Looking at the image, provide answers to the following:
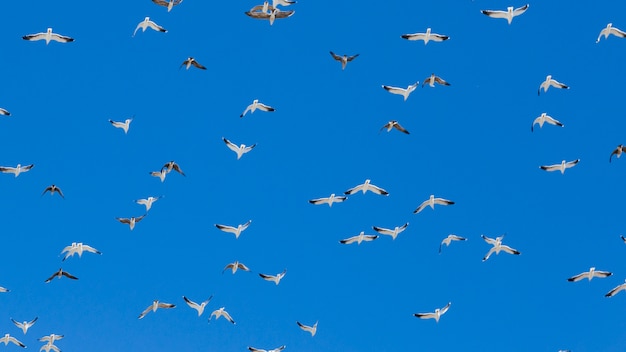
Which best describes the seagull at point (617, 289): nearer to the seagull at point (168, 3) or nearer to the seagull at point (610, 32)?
the seagull at point (610, 32)

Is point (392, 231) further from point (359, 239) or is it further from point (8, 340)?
point (8, 340)

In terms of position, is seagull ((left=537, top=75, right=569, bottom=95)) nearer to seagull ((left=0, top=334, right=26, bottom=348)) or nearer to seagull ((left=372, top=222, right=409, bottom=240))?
seagull ((left=372, top=222, right=409, bottom=240))

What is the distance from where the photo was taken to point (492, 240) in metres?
56.6

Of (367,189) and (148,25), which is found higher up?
(148,25)

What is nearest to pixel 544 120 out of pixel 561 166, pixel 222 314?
pixel 561 166

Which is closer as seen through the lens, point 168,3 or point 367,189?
point 168,3

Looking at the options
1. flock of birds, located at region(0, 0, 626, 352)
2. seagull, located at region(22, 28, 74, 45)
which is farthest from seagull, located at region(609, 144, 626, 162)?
seagull, located at region(22, 28, 74, 45)

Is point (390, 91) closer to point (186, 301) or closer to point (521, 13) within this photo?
point (521, 13)

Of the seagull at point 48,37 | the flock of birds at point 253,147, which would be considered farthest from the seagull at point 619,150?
the seagull at point 48,37

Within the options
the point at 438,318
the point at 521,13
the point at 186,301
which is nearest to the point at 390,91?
the point at 521,13

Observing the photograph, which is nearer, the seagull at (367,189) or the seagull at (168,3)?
the seagull at (168,3)

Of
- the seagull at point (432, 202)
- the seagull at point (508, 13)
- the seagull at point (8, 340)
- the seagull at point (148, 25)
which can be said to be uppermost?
the seagull at point (148, 25)

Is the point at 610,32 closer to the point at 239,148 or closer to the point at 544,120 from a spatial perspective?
the point at 544,120

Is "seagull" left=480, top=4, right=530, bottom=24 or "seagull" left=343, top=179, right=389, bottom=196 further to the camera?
"seagull" left=343, top=179, right=389, bottom=196
